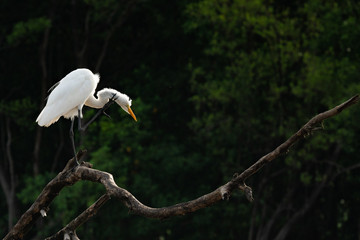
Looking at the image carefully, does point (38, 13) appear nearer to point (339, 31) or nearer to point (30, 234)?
point (30, 234)

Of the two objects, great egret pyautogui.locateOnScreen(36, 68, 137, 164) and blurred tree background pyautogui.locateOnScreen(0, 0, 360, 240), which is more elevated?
→ great egret pyautogui.locateOnScreen(36, 68, 137, 164)

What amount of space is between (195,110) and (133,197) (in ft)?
33.0

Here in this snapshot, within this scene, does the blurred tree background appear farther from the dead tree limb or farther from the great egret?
→ the dead tree limb

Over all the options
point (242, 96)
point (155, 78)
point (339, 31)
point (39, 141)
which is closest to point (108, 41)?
point (155, 78)

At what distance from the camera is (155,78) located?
48.9 feet

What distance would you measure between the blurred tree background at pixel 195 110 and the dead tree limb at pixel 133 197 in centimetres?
722

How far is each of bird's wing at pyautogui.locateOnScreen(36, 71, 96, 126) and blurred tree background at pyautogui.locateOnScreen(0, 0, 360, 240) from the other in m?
5.78

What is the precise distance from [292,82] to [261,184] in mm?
1931

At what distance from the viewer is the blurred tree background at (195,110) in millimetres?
12578

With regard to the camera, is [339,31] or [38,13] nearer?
[339,31]

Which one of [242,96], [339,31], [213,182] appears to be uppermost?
[339,31]

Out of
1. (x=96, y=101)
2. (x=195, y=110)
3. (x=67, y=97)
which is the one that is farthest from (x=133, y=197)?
(x=195, y=110)

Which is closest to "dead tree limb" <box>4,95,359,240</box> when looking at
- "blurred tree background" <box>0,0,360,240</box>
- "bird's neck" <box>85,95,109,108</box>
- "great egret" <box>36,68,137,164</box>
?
"great egret" <box>36,68,137,164</box>

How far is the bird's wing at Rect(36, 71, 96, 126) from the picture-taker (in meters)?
6.74
